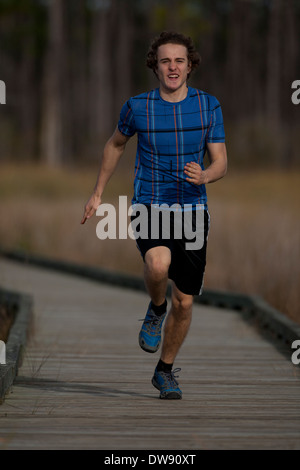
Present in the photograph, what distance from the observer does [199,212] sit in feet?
18.6

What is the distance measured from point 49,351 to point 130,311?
305 cm

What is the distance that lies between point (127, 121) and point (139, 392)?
5.71ft

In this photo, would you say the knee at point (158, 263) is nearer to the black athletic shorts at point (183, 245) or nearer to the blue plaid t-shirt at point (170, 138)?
the black athletic shorts at point (183, 245)

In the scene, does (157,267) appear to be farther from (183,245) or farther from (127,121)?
(127,121)

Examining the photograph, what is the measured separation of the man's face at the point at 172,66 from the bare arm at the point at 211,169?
1.30ft

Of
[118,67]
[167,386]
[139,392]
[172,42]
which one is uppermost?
[118,67]

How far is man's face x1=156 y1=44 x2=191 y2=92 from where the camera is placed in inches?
219

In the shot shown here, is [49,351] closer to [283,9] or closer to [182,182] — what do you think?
[182,182]

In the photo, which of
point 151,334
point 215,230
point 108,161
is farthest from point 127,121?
point 215,230

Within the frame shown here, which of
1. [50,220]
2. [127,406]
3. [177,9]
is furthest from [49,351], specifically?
[177,9]

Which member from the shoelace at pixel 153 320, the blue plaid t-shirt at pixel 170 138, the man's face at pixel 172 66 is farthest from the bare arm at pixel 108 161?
the shoelace at pixel 153 320

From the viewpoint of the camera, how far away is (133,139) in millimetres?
29750

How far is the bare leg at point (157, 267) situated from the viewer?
557 cm

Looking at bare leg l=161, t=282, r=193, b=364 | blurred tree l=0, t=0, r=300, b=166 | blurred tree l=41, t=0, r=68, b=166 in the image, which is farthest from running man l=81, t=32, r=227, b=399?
blurred tree l=0, t=0, r=300, b=166
